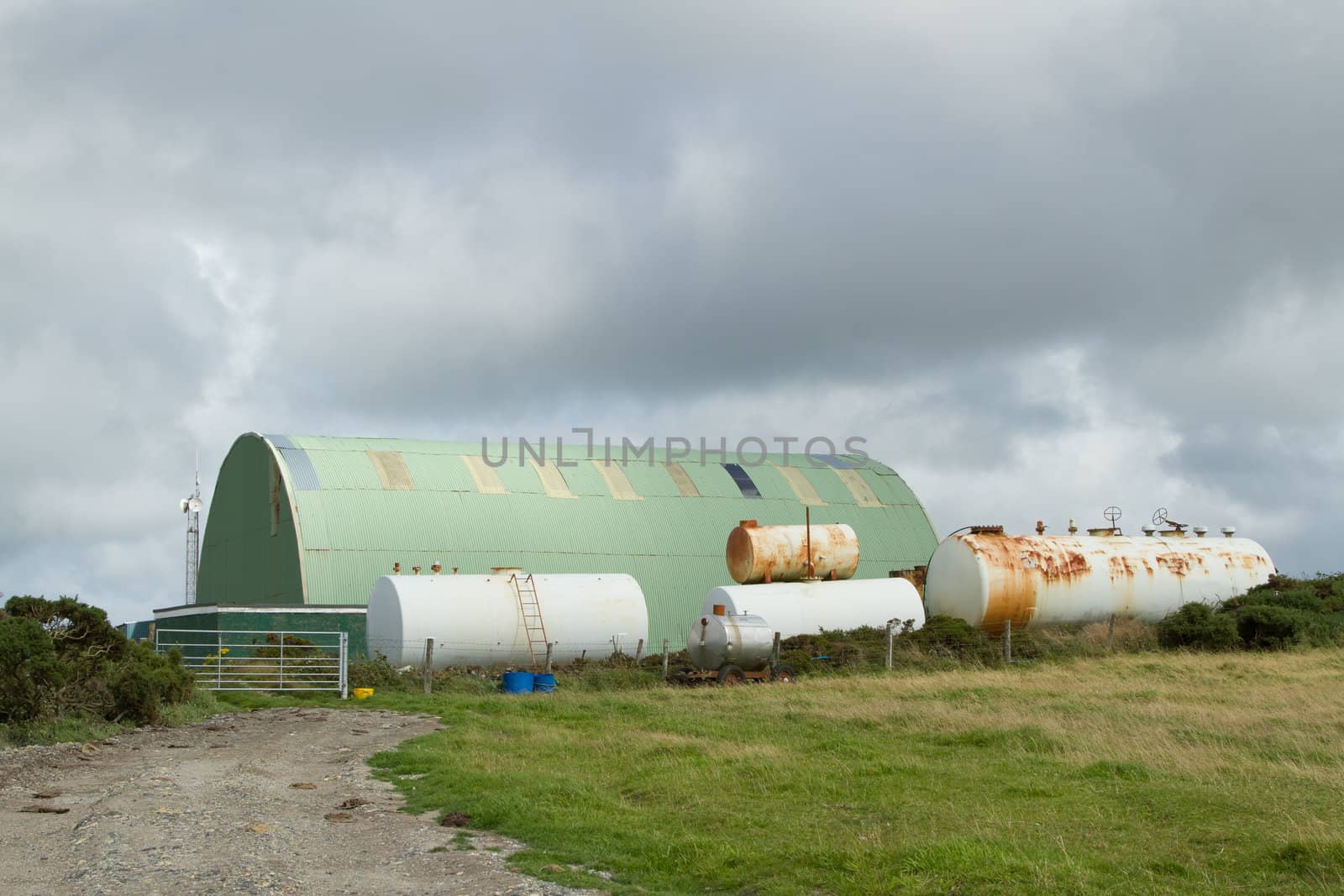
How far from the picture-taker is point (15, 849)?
12.5 metres

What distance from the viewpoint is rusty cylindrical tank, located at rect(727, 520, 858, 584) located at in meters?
36.7

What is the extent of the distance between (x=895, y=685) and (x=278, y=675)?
15.0 m

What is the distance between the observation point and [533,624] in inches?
1377

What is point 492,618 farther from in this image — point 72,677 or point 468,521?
point 72,677

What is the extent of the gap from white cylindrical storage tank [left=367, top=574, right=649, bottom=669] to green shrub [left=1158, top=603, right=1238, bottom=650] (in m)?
15.1

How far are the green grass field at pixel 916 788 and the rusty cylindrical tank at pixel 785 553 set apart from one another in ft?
34.5

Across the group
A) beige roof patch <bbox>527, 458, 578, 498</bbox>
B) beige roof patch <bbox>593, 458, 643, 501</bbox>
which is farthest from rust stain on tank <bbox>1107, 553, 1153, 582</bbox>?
beige roof patch <bbox>527, 458, 578, 498</bbox>

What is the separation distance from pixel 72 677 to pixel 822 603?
19633mm

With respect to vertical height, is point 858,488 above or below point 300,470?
below

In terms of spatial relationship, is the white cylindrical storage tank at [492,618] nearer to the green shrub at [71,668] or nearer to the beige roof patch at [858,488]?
the green shrub at [71,668]

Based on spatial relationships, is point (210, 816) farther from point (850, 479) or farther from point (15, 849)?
point (850, 479)

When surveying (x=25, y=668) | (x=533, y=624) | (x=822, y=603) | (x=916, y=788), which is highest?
(x=822, y=603)

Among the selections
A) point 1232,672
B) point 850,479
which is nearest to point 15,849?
point 1232,672

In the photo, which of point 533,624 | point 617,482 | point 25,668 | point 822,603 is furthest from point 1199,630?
point 25,668
